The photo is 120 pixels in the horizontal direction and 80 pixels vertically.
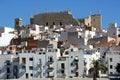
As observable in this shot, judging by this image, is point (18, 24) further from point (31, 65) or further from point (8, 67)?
point (31, 65)

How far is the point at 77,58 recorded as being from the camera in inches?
2293

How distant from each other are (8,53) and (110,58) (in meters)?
14.4

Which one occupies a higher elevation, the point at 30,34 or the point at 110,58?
the point at 30,34

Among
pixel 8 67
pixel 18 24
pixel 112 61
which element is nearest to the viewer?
pixel 112 61

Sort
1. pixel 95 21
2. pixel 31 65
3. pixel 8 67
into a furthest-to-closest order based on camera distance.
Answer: pixel 95 21 < pixel 8 67 < pixel 31 65

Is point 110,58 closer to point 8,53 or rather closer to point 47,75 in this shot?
point 47,75

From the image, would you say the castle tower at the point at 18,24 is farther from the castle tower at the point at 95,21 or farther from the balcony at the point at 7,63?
the balcony at the point at 7,63

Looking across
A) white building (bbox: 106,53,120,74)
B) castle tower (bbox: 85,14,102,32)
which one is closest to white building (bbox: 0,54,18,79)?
white building (bbox: 106,53,120,74)

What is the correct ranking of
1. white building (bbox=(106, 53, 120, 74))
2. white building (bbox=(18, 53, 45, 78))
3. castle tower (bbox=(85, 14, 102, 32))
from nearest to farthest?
white building (bbox=(106, 53, 120, 74)), white building (bbox=(18, 53, 45, 78)), castle tower (bbox=(85, 14, 102, 32))

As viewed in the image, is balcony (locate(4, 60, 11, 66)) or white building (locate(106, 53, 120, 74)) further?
balcony (locate(4, 60, 11, 66))

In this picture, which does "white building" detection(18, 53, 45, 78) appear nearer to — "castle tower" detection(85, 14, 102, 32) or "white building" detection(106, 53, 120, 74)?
"white building" detection(106, 53, 120, 74)

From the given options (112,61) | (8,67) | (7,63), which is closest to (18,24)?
(7,63)

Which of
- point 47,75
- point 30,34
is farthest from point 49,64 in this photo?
point 30,34

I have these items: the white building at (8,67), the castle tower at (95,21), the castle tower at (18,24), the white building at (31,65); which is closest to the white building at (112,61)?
the white building at (31,65)
